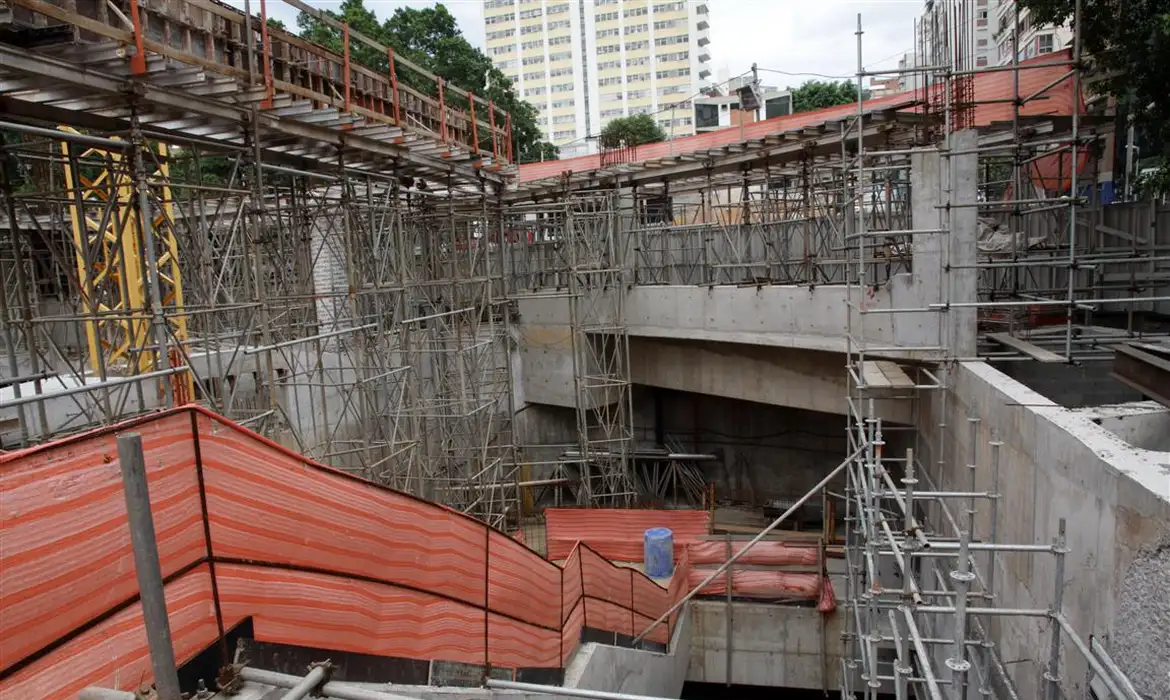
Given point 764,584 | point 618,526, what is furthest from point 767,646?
point 618,526

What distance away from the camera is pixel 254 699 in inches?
122

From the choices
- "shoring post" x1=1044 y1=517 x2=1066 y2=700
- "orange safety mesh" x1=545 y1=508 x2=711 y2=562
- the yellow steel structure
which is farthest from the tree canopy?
"shoring post" x1=1044 y1=517 x2=1066 y2=700

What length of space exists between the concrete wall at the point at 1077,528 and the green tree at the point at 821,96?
4511 cm

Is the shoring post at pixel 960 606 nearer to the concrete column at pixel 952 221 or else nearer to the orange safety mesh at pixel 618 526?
the concrete column at pixel 952 221

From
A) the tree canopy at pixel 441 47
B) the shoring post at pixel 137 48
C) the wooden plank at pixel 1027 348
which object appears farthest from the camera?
the tree canopy at pixel 441 47

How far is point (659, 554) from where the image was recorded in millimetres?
13695

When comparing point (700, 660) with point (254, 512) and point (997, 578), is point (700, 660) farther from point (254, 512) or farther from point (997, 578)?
point (254, 512)

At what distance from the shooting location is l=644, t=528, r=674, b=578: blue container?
44.9ft

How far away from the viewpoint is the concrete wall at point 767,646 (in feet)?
42.2

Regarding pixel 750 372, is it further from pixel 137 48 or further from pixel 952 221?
pixel 137 48

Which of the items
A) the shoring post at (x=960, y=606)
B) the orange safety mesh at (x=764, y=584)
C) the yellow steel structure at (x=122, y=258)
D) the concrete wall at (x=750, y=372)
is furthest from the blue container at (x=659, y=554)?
the shoring post at (x=960, y=606)

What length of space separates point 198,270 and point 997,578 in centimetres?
980

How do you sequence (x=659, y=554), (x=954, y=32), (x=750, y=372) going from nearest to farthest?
(x=954, y=32) < (x=659, y=554) < (x=750, y=372)

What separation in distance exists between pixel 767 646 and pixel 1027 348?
7.20 m
